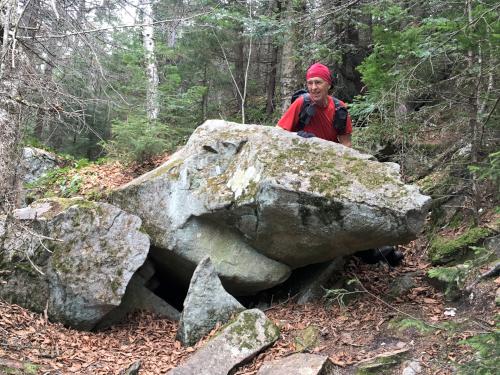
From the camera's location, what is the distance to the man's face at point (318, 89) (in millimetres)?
5515

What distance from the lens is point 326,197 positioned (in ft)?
16.6

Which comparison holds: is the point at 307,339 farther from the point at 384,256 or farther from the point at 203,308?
the point at 384,256

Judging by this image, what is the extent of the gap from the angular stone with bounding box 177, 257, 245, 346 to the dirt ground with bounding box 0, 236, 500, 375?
0.51 ft

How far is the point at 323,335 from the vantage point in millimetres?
4934

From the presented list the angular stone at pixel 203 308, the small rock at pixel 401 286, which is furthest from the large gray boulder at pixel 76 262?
the small rock at pixel 401 286

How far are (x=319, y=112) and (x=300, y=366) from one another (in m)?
3.25

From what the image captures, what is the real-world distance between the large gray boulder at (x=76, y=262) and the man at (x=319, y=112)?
2.60 meters

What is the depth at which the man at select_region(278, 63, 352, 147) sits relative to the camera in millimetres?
5527

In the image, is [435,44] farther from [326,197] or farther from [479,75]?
[326,197]

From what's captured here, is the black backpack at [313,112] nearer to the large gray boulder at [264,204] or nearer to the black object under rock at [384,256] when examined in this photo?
the large gray boulder at [264,204]

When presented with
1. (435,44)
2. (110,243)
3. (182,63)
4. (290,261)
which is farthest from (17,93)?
(182,63)

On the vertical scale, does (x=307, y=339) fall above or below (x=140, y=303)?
above

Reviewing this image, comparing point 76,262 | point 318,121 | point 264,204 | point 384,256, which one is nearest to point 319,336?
point 264,204

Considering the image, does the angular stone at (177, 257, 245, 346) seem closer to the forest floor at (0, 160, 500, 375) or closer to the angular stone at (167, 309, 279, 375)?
the forest floor at (0, 160, 500, 375)
